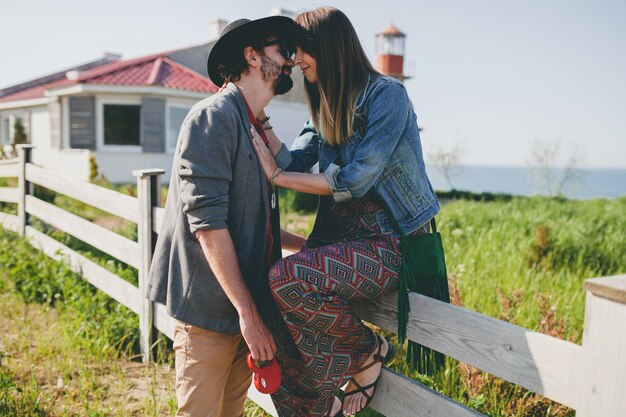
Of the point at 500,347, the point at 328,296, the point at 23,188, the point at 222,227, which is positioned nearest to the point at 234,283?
the point at 222,227

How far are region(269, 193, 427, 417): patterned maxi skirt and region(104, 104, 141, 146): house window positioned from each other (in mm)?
18909

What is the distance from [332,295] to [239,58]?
1.13m

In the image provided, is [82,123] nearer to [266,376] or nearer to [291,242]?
[291,242]

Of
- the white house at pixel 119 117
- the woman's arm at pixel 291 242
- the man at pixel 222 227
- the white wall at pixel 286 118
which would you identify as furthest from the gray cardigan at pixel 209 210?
the white wall at pixel 286 118

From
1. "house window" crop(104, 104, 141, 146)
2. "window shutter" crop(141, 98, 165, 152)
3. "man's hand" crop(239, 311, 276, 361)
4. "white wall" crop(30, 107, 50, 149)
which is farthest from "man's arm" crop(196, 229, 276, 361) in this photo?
"white wall" crop(30, 107, 50, 149)

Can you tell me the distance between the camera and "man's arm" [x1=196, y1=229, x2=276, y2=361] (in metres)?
2.42

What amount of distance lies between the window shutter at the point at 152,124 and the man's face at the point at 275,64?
18014 millimetres

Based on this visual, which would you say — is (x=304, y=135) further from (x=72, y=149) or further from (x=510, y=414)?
(x=72, y=149)

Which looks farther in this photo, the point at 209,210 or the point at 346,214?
the point at 346,214

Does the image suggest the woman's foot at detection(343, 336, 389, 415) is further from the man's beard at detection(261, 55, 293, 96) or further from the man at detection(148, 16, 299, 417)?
the man's beard at detection(261, 55, 293, 96)

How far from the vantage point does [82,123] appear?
65.5ft

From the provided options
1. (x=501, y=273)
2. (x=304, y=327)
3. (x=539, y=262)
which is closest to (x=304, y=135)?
(x=304, y=327)

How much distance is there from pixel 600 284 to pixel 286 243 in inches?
69.4

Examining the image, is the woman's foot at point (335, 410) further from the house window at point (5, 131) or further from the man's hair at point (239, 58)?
the house window at point (5, 131)
